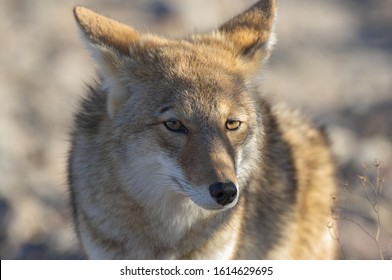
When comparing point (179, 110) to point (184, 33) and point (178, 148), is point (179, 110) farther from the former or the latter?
point (184, 33)

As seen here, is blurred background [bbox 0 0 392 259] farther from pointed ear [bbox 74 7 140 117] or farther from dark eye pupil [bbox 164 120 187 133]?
dark eye pupil [bbox 164 120 187 133]

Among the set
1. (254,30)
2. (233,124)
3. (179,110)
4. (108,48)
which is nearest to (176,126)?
(179,110)

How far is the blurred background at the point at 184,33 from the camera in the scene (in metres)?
9.42

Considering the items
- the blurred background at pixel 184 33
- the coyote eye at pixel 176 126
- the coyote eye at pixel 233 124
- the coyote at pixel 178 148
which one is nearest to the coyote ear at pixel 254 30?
the coyote at pixel 178 148

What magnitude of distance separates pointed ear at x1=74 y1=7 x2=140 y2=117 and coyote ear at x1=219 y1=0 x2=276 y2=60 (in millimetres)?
864

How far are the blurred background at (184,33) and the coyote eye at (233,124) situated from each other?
1.52 meters

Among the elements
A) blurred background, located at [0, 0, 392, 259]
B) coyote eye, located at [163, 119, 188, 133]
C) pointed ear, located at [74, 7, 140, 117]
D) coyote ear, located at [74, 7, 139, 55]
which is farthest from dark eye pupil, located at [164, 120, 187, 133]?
blurred background, located at [0, 0, 392, 259]

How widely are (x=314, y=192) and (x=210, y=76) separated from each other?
2022mm

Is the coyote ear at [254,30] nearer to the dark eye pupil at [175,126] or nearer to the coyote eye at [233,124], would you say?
the coyote eye at [233,124]

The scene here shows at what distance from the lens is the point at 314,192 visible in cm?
768

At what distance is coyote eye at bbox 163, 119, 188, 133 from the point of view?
19.3 ft

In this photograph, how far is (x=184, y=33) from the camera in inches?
328

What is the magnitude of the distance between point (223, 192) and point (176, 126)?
0.67m
